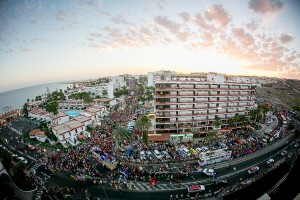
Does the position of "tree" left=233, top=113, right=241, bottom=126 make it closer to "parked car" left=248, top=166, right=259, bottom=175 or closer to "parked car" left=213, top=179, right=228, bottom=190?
"parked car" left=248, top=166, right=259, bottom=175

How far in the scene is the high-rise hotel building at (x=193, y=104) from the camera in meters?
39.7

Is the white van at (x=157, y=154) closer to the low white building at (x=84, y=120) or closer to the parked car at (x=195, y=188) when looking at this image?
the parked car at (x=195, y=188)

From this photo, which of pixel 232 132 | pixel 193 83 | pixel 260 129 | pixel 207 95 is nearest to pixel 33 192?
pixel 193 83

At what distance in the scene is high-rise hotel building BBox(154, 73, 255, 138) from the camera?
130 ft

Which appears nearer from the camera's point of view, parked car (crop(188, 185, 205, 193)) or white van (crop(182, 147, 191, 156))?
parked car (crop(188, 185, 205, 193))

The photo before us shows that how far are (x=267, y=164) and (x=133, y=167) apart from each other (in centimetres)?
2680

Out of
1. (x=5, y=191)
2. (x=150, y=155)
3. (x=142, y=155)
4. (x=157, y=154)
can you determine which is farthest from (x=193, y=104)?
(x=5, y=191)

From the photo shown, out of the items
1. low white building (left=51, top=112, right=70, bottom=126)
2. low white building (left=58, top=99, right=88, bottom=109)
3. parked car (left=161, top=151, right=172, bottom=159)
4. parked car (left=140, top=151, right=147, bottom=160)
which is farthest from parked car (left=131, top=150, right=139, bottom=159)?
low white building (left=58, top=99, right=88, bottom=109)

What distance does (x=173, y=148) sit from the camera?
36.3m

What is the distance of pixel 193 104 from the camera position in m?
41.4

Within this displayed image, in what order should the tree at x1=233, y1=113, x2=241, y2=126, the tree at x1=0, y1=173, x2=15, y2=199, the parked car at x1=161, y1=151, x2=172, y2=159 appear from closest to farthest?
the tree at x1=0, y1=173, x2=15, y2=199 < the parked car at x1=161, y1=151, x2=172, y2=159 < the tree at x1=233, y1=113, x2=241, y2=126

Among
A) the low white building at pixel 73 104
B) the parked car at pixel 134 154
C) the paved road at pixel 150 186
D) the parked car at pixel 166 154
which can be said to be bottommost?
the paved road at pixel 150 186

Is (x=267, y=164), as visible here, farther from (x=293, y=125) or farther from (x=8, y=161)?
(x=8, y=161)

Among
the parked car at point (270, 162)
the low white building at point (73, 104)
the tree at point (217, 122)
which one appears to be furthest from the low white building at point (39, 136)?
the parked car at point (270, 162)
